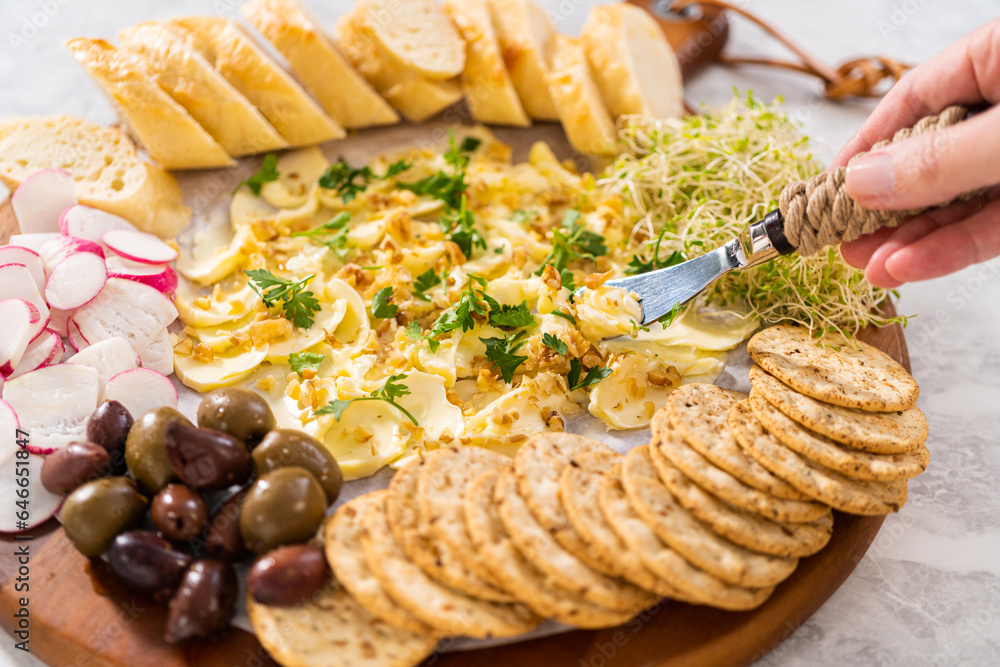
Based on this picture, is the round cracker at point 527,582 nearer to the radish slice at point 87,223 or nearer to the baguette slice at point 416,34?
the radish slice at point 87,223

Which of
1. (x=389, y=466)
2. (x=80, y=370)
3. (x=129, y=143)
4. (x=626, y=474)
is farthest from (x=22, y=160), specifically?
(x=626, y=474)

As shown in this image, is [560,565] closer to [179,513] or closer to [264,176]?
[179,513]

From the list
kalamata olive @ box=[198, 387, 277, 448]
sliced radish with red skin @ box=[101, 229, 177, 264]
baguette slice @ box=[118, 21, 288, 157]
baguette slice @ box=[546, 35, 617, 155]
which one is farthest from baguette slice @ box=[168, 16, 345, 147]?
kalamata olive @ box=[198, 387, 277, 448]

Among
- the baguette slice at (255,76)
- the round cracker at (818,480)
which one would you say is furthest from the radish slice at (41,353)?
the round cracker at (818,480)

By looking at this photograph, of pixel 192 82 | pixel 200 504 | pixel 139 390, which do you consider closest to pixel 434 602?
pixel 200 504

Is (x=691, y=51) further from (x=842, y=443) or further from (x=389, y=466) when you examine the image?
(x=389, y=466)
